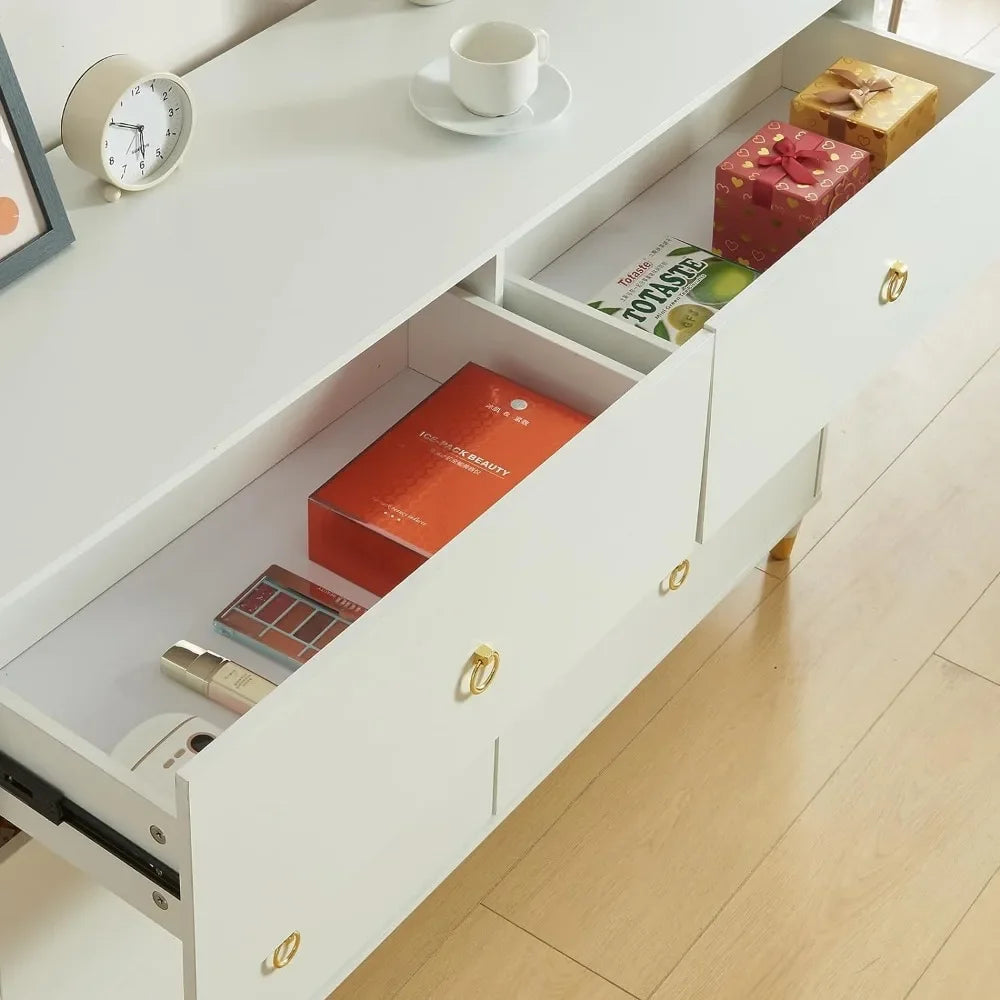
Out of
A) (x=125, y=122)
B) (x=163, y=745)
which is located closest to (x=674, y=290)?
(x=125, y=122)

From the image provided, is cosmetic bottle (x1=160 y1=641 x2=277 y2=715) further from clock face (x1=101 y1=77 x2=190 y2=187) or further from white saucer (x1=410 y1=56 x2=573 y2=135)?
white saucer (x1=410 y1=56 x2=573 y2=135)

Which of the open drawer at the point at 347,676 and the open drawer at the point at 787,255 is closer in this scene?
the open drawer at the point at 347,676

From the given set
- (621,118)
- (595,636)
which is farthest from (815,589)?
(621,118)

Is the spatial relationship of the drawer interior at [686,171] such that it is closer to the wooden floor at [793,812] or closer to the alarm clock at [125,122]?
the alarm clock at [125,122]

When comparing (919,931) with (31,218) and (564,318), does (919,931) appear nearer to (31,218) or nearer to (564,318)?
(564,318)

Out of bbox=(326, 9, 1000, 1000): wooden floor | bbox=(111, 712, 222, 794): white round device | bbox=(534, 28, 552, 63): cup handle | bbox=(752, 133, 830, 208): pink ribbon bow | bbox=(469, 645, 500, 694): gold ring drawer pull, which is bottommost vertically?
bbox=(326, 9, 1000, 1000): wooden floor

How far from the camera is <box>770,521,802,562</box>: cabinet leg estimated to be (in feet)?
6.49

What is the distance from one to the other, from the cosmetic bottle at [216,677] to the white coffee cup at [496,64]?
512mm

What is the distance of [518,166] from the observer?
134cm

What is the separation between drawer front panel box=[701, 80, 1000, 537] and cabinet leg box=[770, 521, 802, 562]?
0.34 m

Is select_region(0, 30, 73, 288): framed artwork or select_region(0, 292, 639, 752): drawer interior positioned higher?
select_region(0, 30, 73, 288): framed artwork

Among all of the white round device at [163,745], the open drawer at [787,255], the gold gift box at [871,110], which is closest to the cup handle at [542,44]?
the open drawer at [787,255]

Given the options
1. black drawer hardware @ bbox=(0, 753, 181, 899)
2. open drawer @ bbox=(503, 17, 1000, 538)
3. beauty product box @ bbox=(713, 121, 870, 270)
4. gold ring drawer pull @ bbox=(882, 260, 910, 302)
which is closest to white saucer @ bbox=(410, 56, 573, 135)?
open drawer @ bbox=(503, 17, 1000, 538)

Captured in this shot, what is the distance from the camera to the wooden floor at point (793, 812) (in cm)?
161
